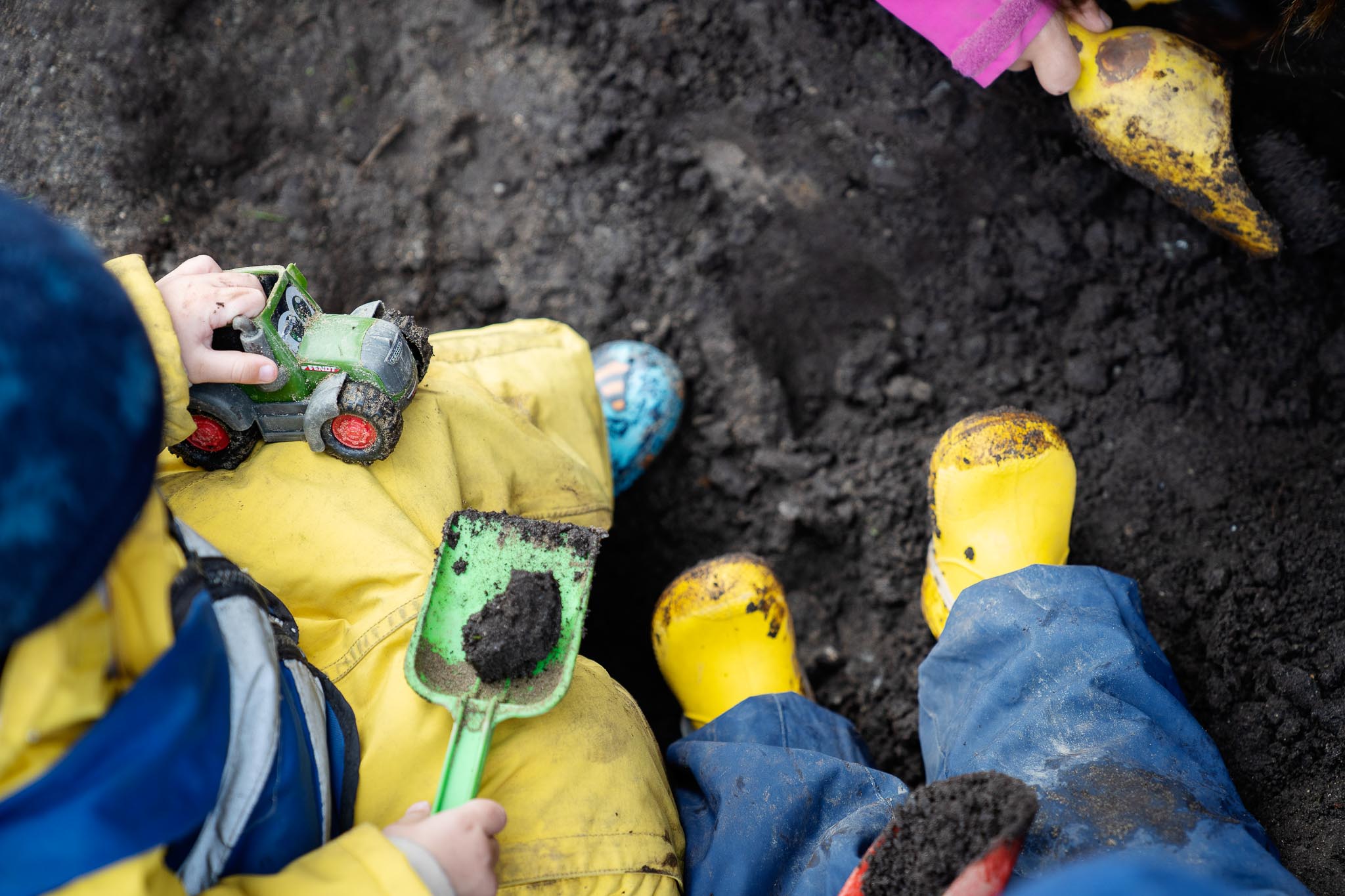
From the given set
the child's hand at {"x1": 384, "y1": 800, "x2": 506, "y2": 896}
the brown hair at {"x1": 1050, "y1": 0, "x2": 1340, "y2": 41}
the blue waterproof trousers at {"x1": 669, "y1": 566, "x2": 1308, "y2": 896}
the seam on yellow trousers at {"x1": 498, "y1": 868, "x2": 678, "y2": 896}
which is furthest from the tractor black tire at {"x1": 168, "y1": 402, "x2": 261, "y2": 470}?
the brown hair at {"x1": 1050, "y1": 0, "x2": 1340, "y2": 41}

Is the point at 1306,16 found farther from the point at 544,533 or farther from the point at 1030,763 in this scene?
the point at 544,533

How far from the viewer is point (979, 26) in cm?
135

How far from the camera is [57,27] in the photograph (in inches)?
68.9

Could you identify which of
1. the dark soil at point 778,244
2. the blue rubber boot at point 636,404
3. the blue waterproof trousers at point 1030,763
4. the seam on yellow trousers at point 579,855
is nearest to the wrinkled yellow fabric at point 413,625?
the seam on yellow trousers at point 579,855

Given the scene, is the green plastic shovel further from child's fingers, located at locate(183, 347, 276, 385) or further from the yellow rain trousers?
child's fingers, located at locate(183, 347, 276, 385)

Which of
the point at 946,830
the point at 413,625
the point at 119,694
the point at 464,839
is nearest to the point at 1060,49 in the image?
the point at 946,830

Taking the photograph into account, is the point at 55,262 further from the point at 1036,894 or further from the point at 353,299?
the point at 353,299

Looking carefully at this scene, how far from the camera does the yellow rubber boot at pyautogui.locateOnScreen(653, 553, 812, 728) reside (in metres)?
1.43

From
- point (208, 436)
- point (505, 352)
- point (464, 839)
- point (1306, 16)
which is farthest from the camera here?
point (505, 352)

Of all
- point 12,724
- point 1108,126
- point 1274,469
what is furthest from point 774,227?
point 12,724

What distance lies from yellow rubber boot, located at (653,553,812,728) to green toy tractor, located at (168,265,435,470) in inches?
21.6

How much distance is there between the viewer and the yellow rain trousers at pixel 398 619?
834 millimetres

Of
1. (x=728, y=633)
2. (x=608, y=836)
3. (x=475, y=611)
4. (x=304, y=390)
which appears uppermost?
(x=304, y=390)

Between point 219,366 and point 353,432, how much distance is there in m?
0.17
